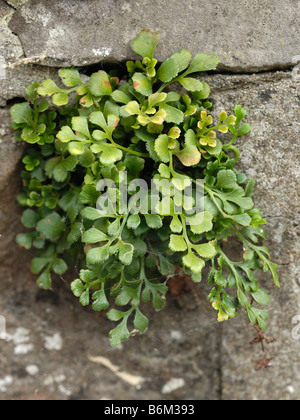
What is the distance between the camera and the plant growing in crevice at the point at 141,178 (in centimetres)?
153

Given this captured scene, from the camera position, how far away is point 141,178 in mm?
1699

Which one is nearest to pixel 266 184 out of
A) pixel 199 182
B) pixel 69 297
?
pixel 199 182

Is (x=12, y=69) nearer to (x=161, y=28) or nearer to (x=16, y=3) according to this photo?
(x=16, y=3)

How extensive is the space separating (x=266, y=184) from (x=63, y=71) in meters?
1.00

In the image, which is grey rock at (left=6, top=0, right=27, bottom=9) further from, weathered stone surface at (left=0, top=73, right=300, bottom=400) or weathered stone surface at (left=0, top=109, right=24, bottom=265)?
weathered stone surface at (left=0, top=73, right=300, bottom=400)

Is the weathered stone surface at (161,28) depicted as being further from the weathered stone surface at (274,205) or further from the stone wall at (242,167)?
the weathered stone surface at (274,205)

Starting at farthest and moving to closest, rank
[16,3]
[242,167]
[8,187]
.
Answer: [8,187]
[242,167]
[16,3]

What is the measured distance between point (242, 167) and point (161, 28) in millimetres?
688

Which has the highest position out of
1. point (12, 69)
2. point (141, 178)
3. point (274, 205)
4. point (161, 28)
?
point (161, 28)

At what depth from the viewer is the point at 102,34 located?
1.69 m

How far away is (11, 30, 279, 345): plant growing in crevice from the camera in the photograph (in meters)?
1.53

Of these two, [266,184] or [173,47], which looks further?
[266,184]
